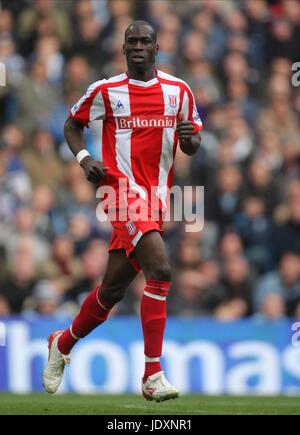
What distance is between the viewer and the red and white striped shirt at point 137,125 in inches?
349

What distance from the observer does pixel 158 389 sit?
8.43 metres

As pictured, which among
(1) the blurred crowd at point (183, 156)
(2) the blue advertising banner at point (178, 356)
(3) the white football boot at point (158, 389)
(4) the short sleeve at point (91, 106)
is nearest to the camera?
(3) the white football boot at point (158, 389)

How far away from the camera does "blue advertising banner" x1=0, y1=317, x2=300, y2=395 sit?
1292 cm

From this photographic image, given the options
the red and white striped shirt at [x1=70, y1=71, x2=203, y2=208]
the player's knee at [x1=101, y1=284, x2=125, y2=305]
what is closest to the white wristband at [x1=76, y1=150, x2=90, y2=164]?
the red and white striped shirt at [x1=70, y1=71, x2=203, y2=208]

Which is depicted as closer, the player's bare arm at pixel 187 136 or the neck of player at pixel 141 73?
the player's bare arm at pixel 187 136

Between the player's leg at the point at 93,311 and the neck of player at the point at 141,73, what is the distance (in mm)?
1265

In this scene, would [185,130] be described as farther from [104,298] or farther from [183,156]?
[183,156]

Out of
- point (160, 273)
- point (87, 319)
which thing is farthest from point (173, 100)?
point (87, 319)

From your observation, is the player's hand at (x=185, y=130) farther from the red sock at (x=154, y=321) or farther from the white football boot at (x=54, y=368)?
the white football boot at (x=54, y=368)

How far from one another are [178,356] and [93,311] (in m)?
→ 4.05

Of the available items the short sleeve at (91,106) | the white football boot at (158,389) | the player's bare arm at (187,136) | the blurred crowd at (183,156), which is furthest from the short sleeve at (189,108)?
the blurred crowd at (183,156)

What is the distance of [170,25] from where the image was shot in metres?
16.4

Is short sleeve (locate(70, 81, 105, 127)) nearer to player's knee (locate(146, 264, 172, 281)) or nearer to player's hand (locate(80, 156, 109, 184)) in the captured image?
player's hand (locate(80, 156, 109, 184))

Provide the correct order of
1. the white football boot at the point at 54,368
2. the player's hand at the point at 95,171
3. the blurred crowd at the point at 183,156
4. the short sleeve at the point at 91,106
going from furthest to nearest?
the blurred crowd at the point at 183,156, the white football boot at the point at 54,368, the short sleeve at the point at 91,106, the player's hand at the point at 95,171
